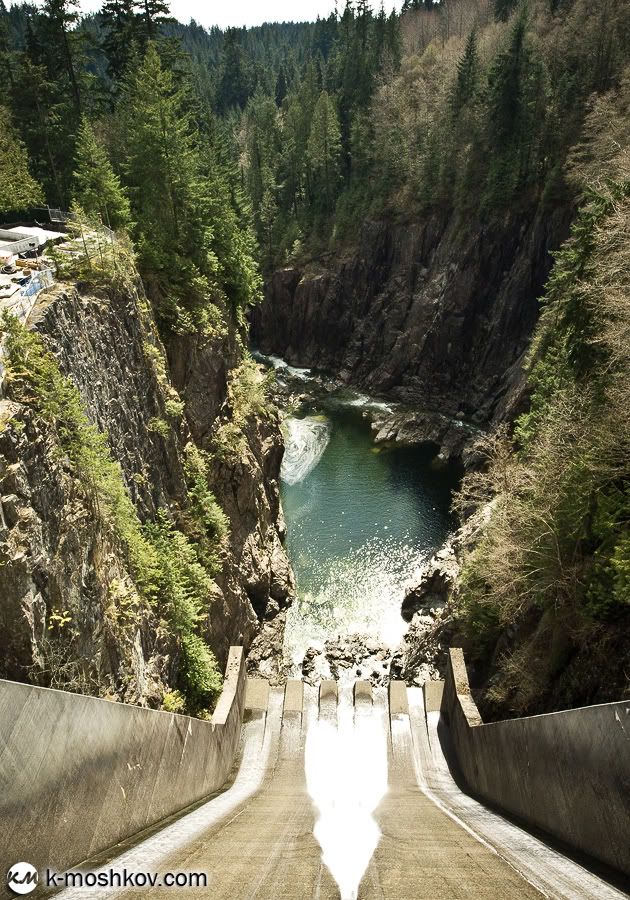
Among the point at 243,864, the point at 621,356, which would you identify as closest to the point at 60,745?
the point at 243,864

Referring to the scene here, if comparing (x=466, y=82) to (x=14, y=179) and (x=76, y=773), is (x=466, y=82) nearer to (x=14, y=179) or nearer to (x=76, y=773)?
(x=14, y=179)

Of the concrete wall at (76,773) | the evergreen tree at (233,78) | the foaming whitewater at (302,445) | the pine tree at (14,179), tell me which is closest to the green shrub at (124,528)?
the concrete wall at (76,773)

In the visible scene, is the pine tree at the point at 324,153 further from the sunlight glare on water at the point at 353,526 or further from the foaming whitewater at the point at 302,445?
the sunlight glare on water at the point at 353,526

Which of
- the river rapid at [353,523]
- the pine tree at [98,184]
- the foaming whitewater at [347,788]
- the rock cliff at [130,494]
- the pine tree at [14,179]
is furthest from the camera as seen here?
the river rapid at [353,523]

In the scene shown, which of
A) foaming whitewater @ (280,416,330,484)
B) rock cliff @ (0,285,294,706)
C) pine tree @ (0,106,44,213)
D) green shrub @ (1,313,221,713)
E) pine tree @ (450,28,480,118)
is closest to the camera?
rock cliff @ (0,285,294,706)

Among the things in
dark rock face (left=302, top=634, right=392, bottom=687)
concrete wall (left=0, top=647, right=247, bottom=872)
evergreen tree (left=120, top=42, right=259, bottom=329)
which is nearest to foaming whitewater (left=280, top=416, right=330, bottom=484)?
dark rock face (left=302, top=634, right=392, bottom=687)

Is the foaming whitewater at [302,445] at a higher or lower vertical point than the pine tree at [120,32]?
lower

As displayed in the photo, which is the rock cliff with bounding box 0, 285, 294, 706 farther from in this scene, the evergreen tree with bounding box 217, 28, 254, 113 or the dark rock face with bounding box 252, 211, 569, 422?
the evergreen tree with bounding box 217, 28, 254, 113
